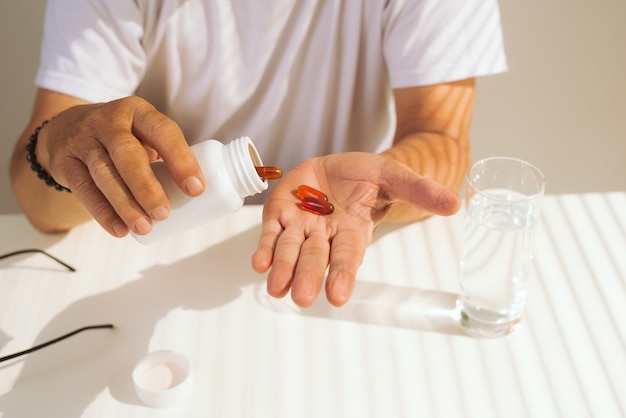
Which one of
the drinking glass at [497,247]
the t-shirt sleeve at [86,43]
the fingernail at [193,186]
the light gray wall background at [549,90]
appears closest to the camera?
the fingernail at [193,186]

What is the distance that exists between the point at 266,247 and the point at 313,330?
148 millimetres

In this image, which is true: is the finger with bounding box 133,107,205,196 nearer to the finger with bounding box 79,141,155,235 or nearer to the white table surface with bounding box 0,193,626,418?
the finger with bounding box 79,141,155,235

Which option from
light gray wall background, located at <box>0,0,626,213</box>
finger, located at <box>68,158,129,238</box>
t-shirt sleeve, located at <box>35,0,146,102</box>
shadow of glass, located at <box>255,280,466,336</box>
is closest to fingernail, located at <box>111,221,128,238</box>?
finger, located at <box>68,158,129,238</box>

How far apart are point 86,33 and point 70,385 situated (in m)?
0.64

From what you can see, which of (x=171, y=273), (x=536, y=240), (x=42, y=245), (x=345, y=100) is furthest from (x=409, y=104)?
(x=42, y=245)

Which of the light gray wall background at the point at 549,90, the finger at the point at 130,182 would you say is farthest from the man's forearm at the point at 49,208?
the light gray wall background at the point at 549,90

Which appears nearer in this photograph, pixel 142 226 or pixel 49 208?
pixel 142 226

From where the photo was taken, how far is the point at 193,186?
29.9 inches

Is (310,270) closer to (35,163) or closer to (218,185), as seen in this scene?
(218,185)

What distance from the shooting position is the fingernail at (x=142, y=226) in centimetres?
79

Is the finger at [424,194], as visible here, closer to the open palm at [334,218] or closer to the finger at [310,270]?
the open palm at [334,218]

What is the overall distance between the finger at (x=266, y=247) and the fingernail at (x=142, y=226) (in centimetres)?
13

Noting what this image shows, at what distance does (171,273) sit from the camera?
1027 millimetres

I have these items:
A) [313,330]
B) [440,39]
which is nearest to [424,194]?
[313,330]
